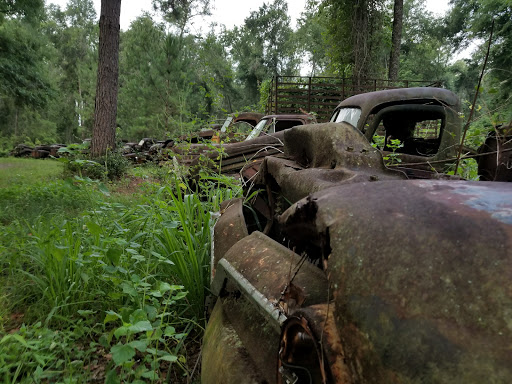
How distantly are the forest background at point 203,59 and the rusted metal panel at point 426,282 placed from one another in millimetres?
1005

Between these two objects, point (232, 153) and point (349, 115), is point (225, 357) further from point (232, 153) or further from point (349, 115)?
point (232, 153)

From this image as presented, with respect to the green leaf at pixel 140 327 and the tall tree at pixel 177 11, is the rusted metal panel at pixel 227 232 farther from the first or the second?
the tall tree at pixel 177 11

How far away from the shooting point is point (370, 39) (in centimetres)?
1486

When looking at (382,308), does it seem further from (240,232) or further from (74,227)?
(74,227)

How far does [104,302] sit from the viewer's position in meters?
2.11

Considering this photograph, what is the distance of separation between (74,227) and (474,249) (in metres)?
3.46

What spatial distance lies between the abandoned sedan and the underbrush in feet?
2.05

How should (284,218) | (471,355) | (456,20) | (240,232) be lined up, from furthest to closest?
(456,20) → (240,232) → (284,218) → (471,355)

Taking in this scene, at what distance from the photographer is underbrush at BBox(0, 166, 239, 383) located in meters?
1.59

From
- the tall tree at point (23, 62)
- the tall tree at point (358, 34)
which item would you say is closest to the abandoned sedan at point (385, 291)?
the tall tree at point (23, 62)

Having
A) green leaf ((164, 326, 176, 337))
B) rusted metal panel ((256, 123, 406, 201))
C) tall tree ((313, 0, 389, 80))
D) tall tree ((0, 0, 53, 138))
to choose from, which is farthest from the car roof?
tall tree ((313, 0, 389, 80))

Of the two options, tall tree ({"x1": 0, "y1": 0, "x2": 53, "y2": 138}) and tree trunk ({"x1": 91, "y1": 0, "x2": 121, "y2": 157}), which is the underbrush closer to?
tree trunk ({"x1": 91, "y1": 0, "x2": 121, "y2": 157})

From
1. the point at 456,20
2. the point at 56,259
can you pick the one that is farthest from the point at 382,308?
the point at 456,20

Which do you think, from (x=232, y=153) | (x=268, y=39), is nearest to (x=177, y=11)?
(x=268, y=39)
